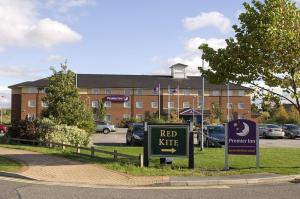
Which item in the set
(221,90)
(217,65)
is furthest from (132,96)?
(217,65)

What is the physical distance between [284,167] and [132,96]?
74.1 m

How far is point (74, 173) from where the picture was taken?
1568 cm

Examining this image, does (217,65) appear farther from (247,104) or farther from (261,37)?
(247,104)

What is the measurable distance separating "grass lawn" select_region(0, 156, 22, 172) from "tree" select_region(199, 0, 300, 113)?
787 cm

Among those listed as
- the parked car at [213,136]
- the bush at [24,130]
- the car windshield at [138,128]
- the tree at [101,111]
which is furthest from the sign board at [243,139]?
the tree at [101,111]

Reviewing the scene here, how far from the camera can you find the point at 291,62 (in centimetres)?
1742

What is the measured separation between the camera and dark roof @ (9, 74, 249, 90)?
89.6 metres

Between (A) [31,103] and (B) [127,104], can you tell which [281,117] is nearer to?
(B) [127,104]

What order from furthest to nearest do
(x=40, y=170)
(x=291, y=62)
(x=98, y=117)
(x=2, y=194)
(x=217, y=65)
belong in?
(x=98, y=117) → (x=217, y=65) → (x=291, y=62) → (x=40, y=170) → (x=2, y=194)

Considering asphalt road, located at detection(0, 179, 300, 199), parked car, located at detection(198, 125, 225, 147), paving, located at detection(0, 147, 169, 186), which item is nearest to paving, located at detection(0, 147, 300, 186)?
paving, located at detection(0, 147, 169, 186)

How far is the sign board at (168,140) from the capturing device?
17.0 m

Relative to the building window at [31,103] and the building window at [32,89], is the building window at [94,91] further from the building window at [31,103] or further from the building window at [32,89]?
the building window at [31,103]

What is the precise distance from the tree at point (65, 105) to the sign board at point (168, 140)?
583 inches

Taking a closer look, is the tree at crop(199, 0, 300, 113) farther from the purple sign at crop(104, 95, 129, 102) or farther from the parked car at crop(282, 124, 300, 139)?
the purple sign at crop(104, 95, 129, 102)
